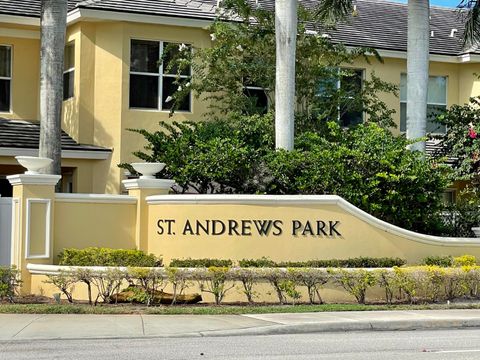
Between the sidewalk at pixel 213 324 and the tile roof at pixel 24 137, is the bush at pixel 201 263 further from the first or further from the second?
the tile roof at pixel 24 137

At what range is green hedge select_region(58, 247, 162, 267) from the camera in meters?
19.2

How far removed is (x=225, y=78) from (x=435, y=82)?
375 inches

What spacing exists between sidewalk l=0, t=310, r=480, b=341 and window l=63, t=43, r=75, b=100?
11689 millimetres

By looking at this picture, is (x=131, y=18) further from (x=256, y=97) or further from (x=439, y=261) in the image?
(x=439, y=261)

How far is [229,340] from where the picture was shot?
1443 centimetres

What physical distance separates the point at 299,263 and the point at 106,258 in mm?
4006

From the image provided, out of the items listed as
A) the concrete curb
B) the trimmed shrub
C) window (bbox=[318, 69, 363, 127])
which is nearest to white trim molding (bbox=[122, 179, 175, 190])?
the trimmed shrub

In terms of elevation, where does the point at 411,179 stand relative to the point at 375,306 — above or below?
above

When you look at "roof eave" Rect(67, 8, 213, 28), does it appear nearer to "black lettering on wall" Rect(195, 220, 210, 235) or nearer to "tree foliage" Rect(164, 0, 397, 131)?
"tree foliage" Rect(164, 0, 397, 131)

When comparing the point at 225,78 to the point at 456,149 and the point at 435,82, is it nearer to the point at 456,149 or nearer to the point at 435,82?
the point at 456,149

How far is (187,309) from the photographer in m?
17.6

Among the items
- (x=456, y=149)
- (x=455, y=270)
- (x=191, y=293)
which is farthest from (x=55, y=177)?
(x=456, y=149)

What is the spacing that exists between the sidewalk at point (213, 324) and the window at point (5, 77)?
12062 millimetres

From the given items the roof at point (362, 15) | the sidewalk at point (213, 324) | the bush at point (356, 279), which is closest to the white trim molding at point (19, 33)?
the roof at point (362, 15)
